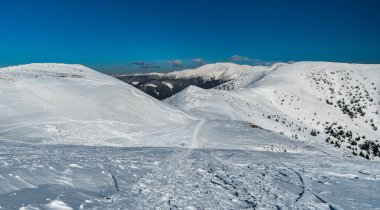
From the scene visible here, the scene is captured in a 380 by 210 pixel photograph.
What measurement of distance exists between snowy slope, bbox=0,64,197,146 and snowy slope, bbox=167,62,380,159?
46.3 feet

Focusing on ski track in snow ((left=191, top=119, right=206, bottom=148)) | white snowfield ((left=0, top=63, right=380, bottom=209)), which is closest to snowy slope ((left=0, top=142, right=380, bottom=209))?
white snowfield ((left=0, top=63, right=380, bottom=209))

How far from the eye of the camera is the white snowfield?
10133 millimetres

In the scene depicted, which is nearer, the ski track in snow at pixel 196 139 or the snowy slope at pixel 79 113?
the ski track in snow at pixel 196 139

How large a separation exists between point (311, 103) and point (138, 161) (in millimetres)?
70273

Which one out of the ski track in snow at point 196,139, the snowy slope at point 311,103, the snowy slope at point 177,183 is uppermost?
the snowy slope at point 311,103

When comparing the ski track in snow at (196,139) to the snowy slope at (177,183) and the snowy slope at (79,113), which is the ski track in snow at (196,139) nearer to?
the snowy slope at (79,113)

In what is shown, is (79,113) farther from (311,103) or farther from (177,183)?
(311,103)

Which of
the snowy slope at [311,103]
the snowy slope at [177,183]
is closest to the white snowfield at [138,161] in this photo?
the snowy slope at [177,183]

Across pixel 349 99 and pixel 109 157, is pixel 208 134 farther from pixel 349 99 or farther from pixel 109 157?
pixel 349 99

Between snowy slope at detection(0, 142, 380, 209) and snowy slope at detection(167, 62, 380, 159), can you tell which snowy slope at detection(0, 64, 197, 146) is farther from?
snowy slope at detection(167, 62, 380, 159)

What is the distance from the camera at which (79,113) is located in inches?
1296

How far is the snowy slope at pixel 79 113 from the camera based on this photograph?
89.5 feet

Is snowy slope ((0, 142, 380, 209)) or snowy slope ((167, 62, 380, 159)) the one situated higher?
snowy slope ((167, 62, 380, 159))

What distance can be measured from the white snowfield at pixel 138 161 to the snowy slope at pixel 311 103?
702 inches
